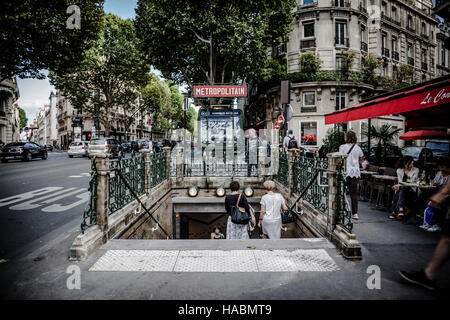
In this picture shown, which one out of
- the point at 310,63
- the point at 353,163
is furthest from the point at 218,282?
the point at 310,63

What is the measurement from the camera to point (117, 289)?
2973mm

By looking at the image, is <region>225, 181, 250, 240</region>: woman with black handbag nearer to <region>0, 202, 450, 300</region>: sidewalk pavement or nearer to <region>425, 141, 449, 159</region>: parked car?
<region>0, 202, 450, 300</region>: sidewalk pavement

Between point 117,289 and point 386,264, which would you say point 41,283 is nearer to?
point 117,289

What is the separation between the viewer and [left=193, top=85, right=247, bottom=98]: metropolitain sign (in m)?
12.0

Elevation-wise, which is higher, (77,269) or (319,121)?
(319,121)

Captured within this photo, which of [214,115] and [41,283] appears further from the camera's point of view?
[214,115]

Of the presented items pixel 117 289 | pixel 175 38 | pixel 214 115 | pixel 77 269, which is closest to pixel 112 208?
pixel 77 269

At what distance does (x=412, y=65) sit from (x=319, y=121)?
16.0m

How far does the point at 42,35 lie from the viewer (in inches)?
502

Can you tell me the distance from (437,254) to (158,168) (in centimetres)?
774

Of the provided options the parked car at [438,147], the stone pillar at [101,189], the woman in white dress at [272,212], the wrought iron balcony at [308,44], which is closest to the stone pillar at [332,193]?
the woman in white dress at [272,212]

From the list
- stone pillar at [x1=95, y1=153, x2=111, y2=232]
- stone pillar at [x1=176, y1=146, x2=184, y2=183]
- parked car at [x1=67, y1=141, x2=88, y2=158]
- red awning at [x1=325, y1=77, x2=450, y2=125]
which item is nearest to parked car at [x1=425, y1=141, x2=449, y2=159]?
red awning at [x1=325, y1=77, x2=450, y2=125]
